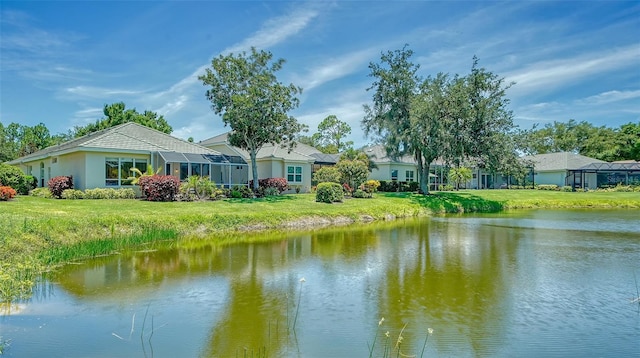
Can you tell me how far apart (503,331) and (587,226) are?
17855 millimetres

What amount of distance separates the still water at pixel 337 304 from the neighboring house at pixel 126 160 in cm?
1245

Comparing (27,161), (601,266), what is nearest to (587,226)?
(601,266)

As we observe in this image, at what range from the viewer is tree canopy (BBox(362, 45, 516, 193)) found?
102 feet

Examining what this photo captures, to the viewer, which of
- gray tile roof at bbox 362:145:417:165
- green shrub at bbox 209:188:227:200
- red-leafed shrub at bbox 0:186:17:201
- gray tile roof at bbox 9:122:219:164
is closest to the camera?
red-leafed shrub at bbox 0:186:17:201

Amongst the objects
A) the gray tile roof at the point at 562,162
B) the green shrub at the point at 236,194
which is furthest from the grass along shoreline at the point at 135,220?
the gray tile roof at the point at 562,162

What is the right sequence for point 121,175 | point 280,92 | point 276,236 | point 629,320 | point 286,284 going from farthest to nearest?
point 280,92, point 121,175, point 276,236, point 286,284, point 629,320

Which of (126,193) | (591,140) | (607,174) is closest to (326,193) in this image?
(126,193)

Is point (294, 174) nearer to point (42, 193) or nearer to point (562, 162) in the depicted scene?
point (42, 193)

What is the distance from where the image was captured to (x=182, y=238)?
16.0 m

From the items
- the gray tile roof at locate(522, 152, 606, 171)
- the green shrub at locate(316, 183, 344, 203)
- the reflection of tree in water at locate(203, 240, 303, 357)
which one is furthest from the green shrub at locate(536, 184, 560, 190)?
the reflection of tree in water at locate(203, 240, 303, 357)

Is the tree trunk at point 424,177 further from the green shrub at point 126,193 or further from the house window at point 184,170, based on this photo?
the green shrub at point 126,193

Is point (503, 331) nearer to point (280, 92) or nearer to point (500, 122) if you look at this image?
point (280, 92)

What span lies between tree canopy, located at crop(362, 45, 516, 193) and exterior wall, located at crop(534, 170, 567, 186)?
64.7ft

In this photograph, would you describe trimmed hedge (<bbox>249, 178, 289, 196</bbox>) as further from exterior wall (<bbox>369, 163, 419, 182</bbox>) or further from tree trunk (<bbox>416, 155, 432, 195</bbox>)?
exterior wall (<bbox>369, 163, 419, 182</bbox>)
